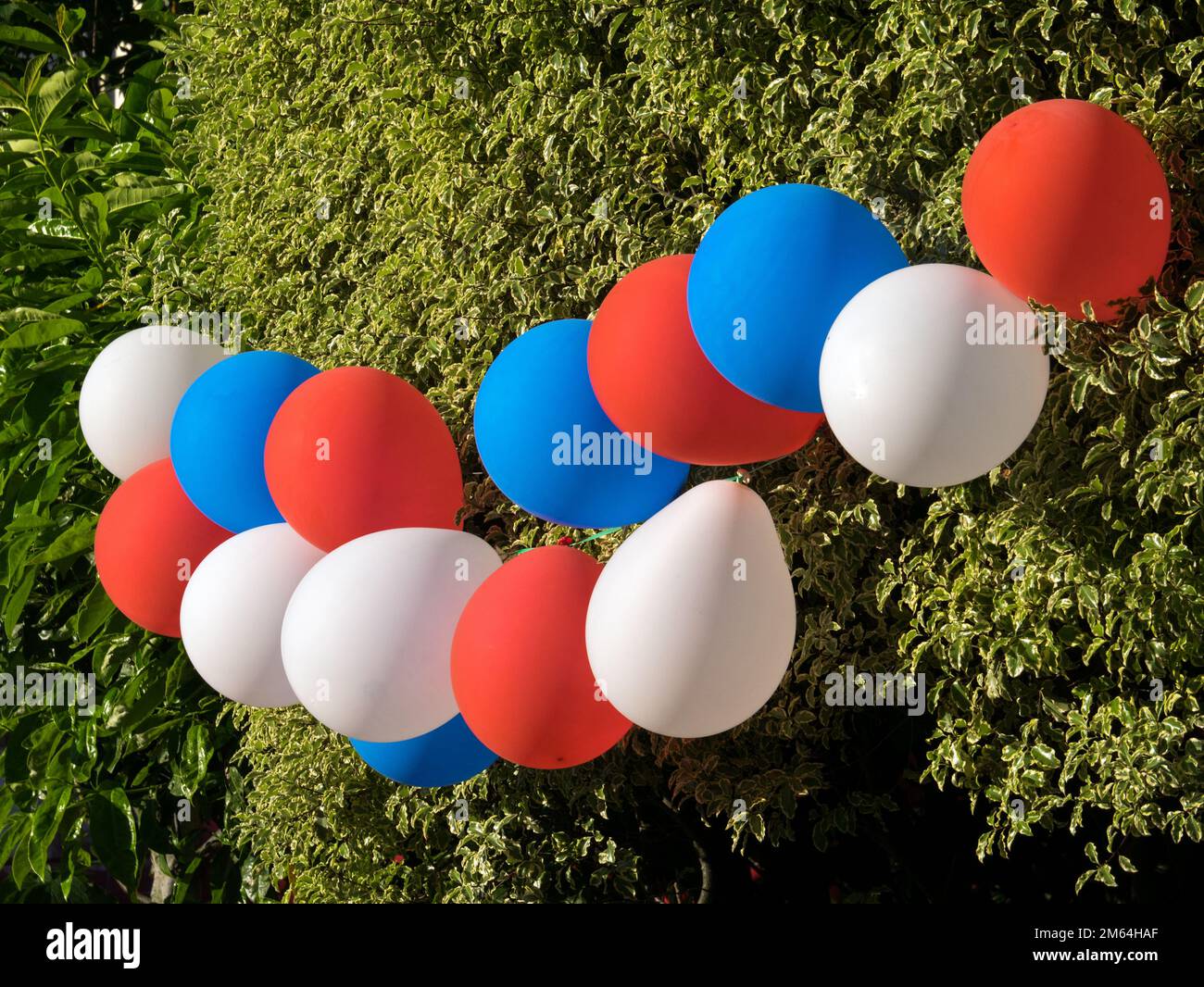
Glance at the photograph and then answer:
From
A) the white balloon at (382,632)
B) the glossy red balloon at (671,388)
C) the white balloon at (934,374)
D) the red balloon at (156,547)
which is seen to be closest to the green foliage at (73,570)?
the red balloon at (156,547)

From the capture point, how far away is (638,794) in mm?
2936

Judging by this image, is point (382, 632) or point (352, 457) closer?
point (382, 632)

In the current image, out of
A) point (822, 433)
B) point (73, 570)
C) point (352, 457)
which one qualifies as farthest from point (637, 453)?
point (73, 570)

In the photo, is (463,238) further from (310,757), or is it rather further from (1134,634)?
(1134,634)

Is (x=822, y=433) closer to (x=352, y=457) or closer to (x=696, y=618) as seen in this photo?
(x=696, y=618)

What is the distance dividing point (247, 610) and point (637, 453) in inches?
31.0

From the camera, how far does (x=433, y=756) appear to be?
2.22 meters

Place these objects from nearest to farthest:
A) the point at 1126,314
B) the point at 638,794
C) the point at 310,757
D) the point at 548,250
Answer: the point at 1126,314 < the point at 548,250 < the point at 638,794 < the point at 310,757

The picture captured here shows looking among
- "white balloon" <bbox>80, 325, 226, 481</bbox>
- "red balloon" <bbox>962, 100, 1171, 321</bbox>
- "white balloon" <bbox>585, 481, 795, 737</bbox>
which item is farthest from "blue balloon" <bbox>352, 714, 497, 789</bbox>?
"red balloon" <bbox>962, 100, 1171, 321</bbox>

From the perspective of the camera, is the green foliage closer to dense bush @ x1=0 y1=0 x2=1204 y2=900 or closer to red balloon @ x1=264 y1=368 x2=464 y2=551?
dense bush @ x1=0 y1=0 x2=1204 y2=900

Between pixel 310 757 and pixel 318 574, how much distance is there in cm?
120

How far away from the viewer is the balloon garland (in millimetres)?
1572
